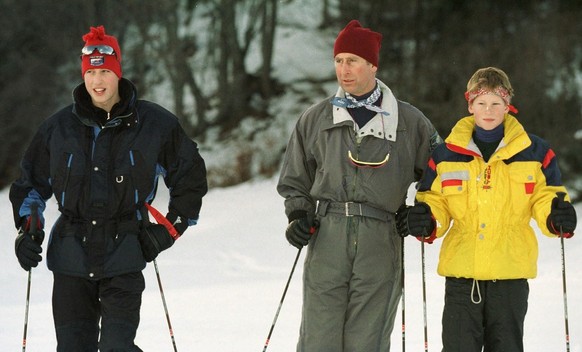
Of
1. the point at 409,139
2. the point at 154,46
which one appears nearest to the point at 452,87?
the point at 154,46

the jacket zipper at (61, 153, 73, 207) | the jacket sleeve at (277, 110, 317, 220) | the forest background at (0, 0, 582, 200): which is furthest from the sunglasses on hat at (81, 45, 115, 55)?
the forest background at (0, 0, 582, 200)

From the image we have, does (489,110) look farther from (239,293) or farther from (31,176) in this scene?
(239,293)

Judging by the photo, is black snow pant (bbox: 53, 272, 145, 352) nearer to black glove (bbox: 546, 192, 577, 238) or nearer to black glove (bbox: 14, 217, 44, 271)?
black glove (bbox: 14, 217, 44, 271)

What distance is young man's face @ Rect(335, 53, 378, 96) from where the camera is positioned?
16.8 ft

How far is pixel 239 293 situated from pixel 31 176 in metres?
4.47

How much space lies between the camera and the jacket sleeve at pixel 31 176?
4.94 m

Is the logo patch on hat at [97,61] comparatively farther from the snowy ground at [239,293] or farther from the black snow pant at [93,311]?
the snowy ground at [239,293]

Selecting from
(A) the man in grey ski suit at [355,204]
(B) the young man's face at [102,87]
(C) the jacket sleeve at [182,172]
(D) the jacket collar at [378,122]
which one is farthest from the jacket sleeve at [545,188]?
(B) the young man's face at [102,87]

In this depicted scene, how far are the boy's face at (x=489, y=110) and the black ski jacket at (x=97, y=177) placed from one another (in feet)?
4.51

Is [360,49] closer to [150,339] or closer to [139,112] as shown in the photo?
[139,112]

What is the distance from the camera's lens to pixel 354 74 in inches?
201

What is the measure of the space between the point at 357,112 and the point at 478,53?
404 inches

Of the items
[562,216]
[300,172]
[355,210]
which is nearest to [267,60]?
[300,172]

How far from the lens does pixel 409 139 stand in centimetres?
514
